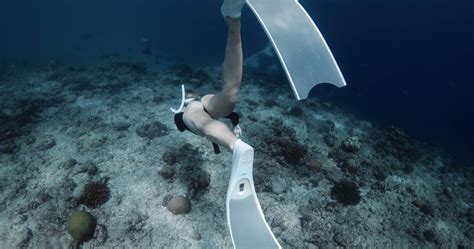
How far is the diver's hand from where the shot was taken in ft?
12.6

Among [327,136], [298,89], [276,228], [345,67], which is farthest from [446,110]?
[298,89]

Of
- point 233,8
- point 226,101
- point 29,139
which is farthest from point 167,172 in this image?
point 233,8

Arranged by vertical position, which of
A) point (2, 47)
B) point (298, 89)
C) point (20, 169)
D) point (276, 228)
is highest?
point (298, 89)

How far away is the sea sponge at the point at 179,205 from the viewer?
6.85 meters

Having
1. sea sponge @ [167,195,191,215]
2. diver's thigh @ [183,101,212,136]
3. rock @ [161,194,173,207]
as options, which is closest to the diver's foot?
diver's thigh @ [183,101,212,136]

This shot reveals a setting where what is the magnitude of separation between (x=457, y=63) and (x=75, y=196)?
96.6ft

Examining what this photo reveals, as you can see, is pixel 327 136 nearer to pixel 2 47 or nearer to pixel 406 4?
pixel 406 4

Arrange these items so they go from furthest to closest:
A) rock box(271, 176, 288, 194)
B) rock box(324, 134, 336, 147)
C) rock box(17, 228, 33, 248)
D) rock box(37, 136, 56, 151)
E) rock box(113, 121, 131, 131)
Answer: rock box(324, 134, 336, 147) → rock box(113, 121, 131, 131) → rock box(37, 136, 56, 151) → rock box(271, 176, 288, 194) → rock box(17, 228, 33, 248)

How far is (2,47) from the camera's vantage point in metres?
27.0

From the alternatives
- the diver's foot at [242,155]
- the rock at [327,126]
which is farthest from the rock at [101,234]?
the rock at [327,126]

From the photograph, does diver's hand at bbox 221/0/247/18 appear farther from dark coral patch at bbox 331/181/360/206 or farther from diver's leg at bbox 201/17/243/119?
dark coral patch at bbox 331/181/360/206

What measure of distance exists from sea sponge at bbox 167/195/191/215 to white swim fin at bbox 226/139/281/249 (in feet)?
9.03

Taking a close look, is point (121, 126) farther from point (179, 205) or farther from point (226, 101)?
point (226, 101)

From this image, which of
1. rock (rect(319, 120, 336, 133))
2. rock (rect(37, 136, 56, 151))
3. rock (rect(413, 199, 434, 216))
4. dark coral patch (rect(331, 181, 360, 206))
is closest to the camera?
dark coral patch (rect(331, 181, 360, 206))
